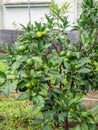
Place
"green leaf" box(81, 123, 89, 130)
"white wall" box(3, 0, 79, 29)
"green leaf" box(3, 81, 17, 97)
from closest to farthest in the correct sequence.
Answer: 1. "green leaf" box(3, 81, 17, 97)
2. "green leaf" box(81, 123, 89, 130)
3. "white wall" box(3, 0, 79, 29)

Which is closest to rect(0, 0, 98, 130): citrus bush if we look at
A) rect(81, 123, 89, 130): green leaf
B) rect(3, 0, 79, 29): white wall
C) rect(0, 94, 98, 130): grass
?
rect(81, 123, 89, 130): green leaf

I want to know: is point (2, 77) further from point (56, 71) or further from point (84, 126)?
point (84, 126)

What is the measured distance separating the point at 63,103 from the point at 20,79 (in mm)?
339

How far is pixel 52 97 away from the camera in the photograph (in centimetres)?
212

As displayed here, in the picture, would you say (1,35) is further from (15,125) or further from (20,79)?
(20,79)

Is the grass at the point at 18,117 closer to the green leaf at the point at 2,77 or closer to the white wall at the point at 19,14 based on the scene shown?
the green leaf at the point at 2,77

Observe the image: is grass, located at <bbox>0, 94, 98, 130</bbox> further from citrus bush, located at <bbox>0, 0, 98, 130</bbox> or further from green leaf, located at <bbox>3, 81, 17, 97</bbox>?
green leaf, located at <bbox>3, 81, 17, 97</bbox>

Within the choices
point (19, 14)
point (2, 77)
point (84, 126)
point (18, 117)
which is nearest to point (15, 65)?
point (2, 77)

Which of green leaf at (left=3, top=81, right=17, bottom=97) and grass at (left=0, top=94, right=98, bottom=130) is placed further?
grass at (left=0, top=94, right=98, bottom=130)

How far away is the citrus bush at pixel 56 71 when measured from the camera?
1.92 metres

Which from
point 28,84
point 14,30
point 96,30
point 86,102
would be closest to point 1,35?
point 14,30

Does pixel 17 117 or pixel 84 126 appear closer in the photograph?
pixel 84 126

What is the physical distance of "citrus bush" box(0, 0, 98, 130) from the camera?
192 cm

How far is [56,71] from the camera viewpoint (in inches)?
80.1
